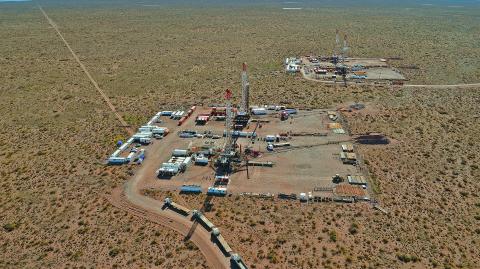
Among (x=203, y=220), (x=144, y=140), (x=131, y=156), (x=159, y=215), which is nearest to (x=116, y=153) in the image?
(x=131, y=156)

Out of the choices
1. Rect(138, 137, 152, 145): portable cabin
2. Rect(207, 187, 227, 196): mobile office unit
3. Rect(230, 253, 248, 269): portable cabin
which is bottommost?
Rect(230, 253, 248, 269): portable cabin

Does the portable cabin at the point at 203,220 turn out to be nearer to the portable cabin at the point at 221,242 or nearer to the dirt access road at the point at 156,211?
the dirt access road at the point at 156,211

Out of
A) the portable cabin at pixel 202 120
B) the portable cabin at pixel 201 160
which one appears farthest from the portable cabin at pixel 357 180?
the portable cabin at pixel 202 120

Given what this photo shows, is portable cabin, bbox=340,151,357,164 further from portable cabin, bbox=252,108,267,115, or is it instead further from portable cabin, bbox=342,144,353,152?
portable cabin, bbox=252,108,267,115

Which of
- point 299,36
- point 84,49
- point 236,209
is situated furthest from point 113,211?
point 299,36

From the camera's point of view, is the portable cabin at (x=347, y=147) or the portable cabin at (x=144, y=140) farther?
the portable cabin at (x=144, y=140)

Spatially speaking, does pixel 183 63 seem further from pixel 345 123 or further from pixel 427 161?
pixel 427 161

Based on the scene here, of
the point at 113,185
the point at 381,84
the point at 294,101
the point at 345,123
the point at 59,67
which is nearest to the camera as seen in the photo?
the point at 113,185

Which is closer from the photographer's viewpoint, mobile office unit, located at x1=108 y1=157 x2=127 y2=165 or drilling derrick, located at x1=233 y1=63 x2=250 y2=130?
mobile office unit, located at x1=108 y1=157 x2=127 y2=165

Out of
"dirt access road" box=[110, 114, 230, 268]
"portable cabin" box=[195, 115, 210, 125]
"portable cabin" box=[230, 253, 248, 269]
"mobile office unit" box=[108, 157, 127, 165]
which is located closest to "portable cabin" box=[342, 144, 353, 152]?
"portable cabin" box=[195, 115, 210, 125]
